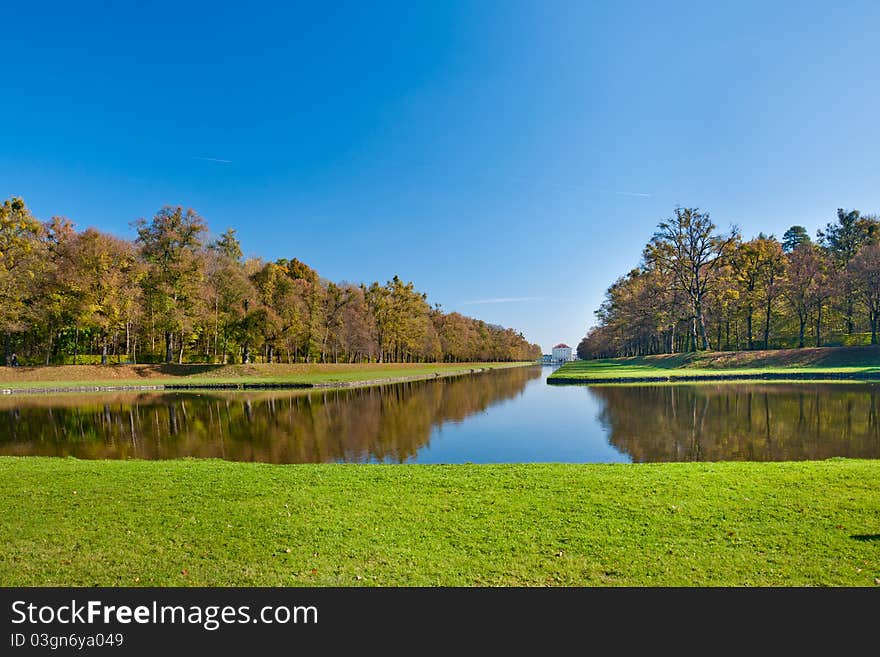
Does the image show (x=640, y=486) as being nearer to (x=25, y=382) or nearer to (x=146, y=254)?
(x=25, y=382)

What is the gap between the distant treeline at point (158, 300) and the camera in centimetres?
4075

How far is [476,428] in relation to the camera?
17.1 m

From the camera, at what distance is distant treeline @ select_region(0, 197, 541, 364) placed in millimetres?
40750

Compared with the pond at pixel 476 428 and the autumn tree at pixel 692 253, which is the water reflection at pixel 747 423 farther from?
the autumn tree at pixel 692 253

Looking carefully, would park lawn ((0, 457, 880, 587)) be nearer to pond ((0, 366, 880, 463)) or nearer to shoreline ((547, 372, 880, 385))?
pond ((0, 366, 880, 463))

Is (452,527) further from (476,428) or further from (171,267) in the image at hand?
(171,267)

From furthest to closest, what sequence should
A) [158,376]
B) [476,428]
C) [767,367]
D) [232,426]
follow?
[158,376] < [767,367] < [232,426] < [476,428]

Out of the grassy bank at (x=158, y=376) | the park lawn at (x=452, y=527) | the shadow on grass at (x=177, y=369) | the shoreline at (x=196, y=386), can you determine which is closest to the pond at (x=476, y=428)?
the park lawn at (x=452, y=527)

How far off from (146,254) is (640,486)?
168ft

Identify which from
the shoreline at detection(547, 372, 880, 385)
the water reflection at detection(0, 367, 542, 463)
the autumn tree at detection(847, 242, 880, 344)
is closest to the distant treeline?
the water reflection at detection(0, 367, 542, 463)

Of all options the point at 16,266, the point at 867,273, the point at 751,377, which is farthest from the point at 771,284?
the point at 16,266

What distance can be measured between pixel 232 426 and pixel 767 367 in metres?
39.6

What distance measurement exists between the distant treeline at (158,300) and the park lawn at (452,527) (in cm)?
4128

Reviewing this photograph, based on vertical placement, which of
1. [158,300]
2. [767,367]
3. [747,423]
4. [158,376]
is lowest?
[747,423]
